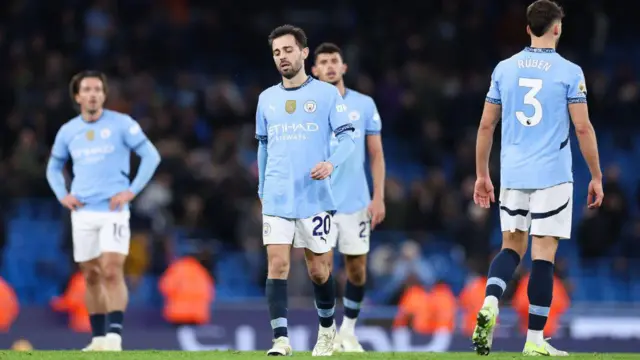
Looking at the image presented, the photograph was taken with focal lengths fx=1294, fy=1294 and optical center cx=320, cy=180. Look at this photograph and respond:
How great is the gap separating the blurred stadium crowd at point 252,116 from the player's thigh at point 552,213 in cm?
972

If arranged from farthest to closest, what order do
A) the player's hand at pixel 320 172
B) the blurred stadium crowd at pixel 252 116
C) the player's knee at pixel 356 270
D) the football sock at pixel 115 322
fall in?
the blurred stadium crowd at pixel 252 116
the football sock at pixel 115 322
the player's knee at pixel 356 270
the player's hand at pixel 320 172

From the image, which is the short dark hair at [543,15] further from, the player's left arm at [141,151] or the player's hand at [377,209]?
the player's left arm at [141,151]

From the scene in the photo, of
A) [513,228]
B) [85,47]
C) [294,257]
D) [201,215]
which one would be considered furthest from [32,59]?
[513,228]

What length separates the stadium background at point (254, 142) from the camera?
64.2 feet

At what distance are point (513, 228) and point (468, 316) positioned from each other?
9053mm

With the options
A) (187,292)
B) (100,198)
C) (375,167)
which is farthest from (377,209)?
(187,292)

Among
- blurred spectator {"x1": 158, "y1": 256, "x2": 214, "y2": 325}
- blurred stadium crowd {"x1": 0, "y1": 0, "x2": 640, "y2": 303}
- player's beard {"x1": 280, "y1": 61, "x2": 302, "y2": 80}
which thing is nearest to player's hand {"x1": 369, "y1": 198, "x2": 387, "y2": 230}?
player's beard {"x1": 280, "y1": 61, "x2": 302, "y2": 80}

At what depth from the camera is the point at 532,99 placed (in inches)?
387

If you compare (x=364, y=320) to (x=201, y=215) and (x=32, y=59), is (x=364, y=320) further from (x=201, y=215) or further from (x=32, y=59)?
(x=32, y=59)

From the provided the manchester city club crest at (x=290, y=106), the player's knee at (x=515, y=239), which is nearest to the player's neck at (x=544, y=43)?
the player's knee at (x=515, y=239)

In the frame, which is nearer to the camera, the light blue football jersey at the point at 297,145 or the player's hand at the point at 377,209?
the light blue football jersey at the point at 297,145

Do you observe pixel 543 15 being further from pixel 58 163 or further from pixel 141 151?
pixel 58 163

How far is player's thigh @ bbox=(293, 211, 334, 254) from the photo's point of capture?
32.5 feet

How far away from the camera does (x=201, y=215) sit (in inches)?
808
